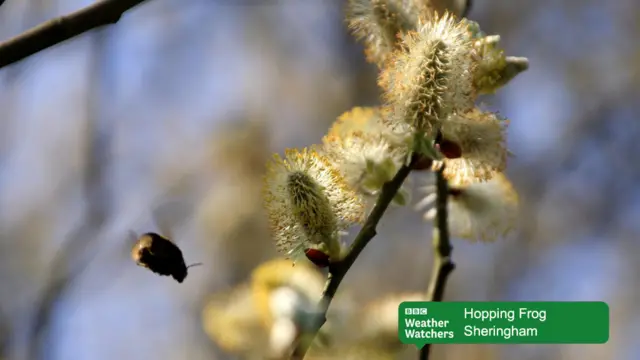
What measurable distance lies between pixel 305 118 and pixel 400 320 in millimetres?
→ 3109

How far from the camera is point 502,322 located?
1.47 m

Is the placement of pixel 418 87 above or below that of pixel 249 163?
below

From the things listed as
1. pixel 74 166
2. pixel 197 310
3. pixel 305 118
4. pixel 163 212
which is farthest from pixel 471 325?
pixel 305 118

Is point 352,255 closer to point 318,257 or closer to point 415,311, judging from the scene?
point 318,257

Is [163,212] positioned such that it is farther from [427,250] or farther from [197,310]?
[427,250]

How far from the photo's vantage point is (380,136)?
1.15 meters

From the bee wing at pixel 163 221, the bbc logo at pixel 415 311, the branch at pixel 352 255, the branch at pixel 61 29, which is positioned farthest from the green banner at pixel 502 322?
the branch at pixel 61 29

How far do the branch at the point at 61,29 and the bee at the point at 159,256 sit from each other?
1.00 ft

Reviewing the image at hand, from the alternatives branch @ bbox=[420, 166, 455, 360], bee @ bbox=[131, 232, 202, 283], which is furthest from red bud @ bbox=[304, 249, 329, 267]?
branch @ bbox=[420, 166, 455, 360]

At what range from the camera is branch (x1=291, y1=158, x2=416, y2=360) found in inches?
37.7

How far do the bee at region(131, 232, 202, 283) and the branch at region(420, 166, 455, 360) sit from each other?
0.44 m

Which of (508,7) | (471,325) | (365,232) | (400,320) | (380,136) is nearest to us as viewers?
(365,232)

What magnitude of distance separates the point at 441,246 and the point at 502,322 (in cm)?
33

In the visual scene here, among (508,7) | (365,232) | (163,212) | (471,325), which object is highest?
(508,7)
